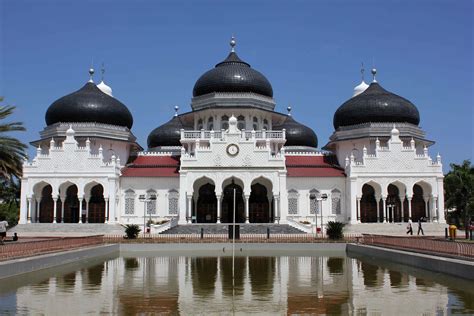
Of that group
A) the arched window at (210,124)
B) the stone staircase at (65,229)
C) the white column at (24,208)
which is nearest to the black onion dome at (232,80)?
the arched window at (210,124)

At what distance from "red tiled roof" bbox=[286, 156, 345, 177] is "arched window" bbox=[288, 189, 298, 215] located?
1455mm

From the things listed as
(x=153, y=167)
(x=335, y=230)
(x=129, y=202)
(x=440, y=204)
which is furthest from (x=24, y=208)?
(x=440, y=204)

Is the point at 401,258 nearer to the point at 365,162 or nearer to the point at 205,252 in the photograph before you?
the point at 205,252

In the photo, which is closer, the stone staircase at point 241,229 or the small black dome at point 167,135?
the stone staircase at point 241,229

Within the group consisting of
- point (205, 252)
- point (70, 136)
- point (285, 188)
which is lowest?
point (205, 252)

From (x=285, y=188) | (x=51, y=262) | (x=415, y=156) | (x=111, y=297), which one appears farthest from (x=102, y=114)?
(x=111, y=297)

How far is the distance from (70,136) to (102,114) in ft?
13.8

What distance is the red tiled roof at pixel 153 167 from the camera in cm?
4491

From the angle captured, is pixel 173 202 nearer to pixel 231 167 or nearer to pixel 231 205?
pixel 231 205

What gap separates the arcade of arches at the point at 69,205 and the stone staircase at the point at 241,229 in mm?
7837

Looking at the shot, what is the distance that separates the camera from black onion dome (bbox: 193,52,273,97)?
157 feet

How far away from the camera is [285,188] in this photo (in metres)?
42.9

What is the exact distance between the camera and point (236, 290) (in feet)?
44.3

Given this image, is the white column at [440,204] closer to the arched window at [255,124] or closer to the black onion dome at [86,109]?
the arched window at [255,124]
